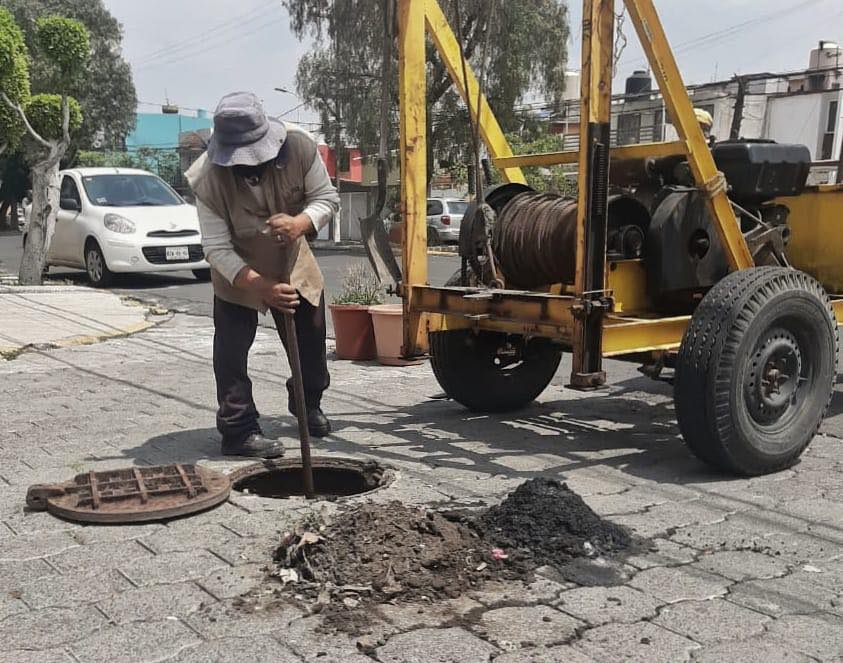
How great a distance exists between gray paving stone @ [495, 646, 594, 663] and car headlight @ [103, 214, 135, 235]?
1275 centimetres

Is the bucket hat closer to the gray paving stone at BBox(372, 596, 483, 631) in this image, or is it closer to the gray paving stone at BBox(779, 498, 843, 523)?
the gray paving stone at BBox(372, 596, 483, 631)

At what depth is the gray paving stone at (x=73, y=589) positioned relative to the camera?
10.1 feet

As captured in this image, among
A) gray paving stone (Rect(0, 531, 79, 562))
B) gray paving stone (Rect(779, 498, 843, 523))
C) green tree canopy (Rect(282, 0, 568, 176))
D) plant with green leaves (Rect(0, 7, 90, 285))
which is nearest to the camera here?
gray paving stone (Rect(0, 531, 79, 562))

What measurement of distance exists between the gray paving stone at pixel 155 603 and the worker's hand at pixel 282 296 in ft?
5.17

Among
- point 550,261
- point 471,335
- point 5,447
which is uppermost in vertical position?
point 550,261

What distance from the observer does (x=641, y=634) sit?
2871 millimetres

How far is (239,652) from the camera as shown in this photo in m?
2.74

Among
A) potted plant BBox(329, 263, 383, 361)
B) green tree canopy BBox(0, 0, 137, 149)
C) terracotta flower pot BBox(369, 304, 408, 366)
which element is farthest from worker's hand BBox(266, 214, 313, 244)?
green tree canopy BBox(0, 0, 137, 149)

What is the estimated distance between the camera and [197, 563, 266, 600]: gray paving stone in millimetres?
3158

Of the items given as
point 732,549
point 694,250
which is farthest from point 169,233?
point 732,549

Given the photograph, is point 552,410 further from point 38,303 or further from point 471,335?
point 38,303

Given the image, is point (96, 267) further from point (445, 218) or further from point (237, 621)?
point (445, 218)

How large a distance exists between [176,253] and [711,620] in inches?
495

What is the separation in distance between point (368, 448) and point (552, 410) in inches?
62.8
